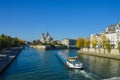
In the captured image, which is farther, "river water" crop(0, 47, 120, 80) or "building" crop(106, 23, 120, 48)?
"building" crop(106, 23, 120, 48)

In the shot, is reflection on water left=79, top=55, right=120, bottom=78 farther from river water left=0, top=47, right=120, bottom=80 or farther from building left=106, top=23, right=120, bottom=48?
building left=106, top=23, right=120, bottom=48

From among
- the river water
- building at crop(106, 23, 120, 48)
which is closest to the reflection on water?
the river water

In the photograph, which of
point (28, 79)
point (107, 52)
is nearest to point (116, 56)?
point (107, 52)

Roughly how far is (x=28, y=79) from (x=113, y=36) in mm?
82831

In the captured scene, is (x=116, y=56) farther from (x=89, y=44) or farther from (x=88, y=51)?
(x=89, y=44)

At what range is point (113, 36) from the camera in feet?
365

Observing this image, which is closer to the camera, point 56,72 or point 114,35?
point 56,72

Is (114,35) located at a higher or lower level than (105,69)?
higher

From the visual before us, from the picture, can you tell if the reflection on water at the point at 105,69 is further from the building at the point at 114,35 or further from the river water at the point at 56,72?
the building at the point at 114,35

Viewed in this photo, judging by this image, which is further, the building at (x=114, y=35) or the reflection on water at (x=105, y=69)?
the building at (x=114, y=35)

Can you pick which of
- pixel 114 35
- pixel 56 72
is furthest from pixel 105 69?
pixel 114 35

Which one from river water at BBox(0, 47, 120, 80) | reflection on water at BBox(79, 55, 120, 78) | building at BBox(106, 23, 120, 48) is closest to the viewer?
river water at BBox(0, 47, 120, 80)

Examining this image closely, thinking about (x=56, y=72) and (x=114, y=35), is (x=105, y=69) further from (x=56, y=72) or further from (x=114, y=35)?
(x=114, y=35)

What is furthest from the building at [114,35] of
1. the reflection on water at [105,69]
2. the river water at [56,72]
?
the river water at [56,72]
